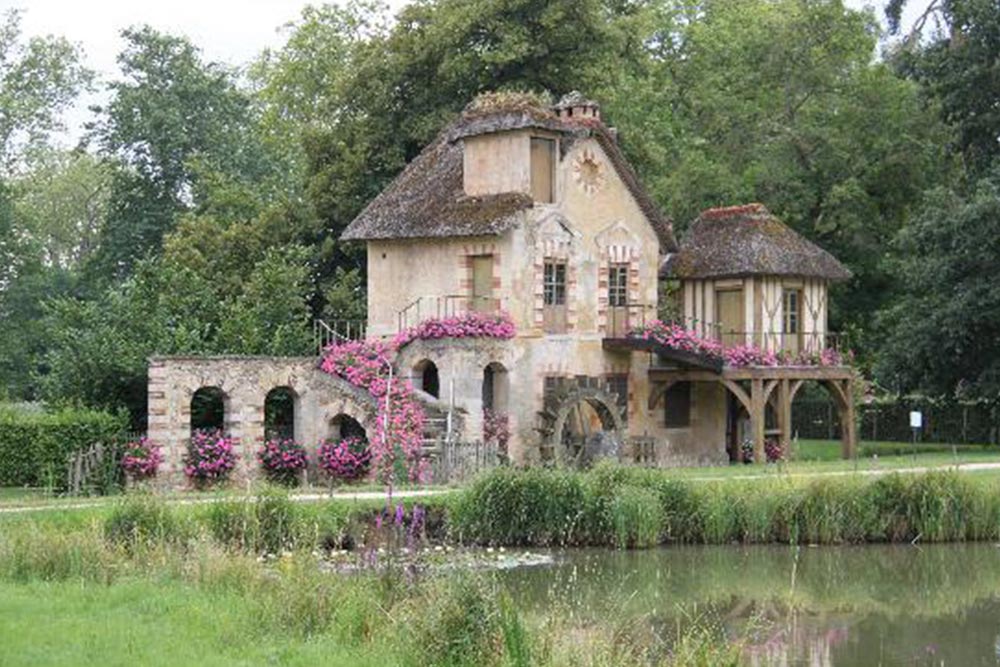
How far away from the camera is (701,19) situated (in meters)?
61.0

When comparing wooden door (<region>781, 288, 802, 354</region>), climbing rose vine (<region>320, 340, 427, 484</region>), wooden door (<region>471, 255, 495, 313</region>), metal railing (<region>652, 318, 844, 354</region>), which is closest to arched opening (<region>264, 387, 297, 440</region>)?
climbing rose vine (<region>320, 340, 427, 484</region>)

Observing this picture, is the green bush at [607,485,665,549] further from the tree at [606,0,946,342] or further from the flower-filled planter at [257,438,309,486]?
the tree at [606,0,946,342]

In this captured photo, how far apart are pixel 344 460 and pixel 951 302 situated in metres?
17.4

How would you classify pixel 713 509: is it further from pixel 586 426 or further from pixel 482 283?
pixel 586 426

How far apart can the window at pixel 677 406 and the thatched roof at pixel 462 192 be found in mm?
3588

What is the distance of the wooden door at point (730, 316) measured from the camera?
40875mm

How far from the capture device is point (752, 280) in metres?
40.6

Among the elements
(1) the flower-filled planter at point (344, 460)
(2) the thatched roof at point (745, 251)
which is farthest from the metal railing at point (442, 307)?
(2) the thatched roof at point (745, 251)

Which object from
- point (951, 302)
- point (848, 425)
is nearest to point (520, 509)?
point (848, 425)

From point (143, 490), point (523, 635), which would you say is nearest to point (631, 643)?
point (523, 635)

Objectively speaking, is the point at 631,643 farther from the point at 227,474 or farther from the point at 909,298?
the point at 909,298

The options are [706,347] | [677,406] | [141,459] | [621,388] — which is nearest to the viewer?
[141,459]

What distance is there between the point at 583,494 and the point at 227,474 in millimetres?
9818

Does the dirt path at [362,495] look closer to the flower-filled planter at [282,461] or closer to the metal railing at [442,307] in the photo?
the flower-filled planter at [282,461]
